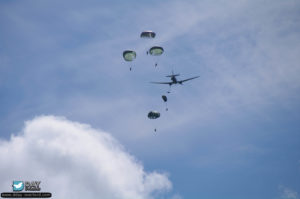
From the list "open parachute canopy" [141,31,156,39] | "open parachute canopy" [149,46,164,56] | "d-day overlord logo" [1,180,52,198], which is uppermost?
"open parachute canopy" [141,31,156,39]

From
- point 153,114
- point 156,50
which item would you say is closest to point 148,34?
point 156,50

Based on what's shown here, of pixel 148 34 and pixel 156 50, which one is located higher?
pixel 148 34

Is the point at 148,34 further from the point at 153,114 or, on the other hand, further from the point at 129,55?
the point at 153,114

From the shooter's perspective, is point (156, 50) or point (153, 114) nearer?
point (156, 50)

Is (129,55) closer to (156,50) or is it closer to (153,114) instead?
(156,50)

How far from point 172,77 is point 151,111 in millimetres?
10595

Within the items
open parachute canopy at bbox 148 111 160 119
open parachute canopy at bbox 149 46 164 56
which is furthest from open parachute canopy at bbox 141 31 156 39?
open parachute canopy at bbox 148 111 160 119

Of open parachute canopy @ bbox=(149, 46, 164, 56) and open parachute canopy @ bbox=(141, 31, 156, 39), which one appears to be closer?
open parachute canopy @ bbox=(141, 31, 156, 39)

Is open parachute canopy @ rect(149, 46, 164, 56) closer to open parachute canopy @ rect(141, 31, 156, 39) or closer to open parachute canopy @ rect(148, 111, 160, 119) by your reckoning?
open parachute canopy @ rect(141, 31, 156, 39)

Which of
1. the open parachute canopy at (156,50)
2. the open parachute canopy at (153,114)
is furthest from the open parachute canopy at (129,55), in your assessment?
the open parachute canopy at (153,114)

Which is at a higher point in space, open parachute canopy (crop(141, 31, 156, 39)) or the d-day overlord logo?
open parachute canopy (crop(141, 31, 156, 39))

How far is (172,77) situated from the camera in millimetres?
110500

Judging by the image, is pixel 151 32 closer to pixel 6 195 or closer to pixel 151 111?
pixel 151 111

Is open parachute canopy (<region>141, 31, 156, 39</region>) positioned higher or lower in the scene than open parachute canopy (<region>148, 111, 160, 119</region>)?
higher
